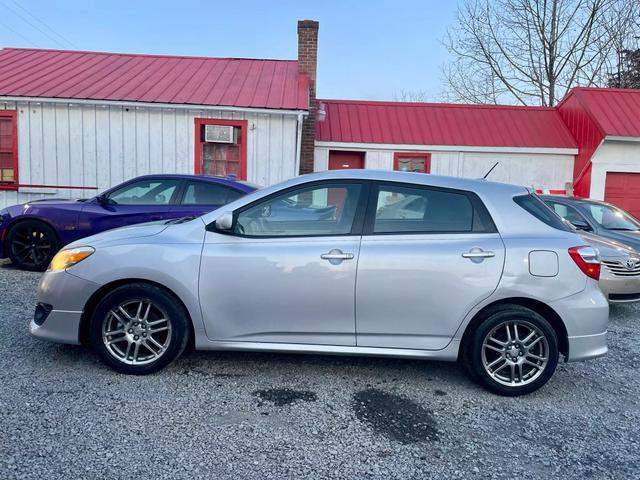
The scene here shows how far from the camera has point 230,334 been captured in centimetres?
363

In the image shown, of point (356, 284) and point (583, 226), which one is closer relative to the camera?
point (356, 284)

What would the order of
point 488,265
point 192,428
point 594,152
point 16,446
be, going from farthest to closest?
point 594,152
point 488,265
point 192,428
point 16,446

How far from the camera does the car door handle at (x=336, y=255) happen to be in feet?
11.5

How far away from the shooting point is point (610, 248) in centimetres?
604

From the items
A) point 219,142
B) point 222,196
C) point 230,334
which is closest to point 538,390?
point 230,334

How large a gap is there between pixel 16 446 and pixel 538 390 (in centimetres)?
353

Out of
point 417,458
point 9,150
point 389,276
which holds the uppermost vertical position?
point 9,150

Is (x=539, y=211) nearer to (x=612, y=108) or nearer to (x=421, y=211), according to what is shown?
(x=421, y=211)

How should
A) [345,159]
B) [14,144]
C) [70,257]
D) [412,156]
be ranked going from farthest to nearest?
[345,159] < [412,156] < [14,144] < [70,257]

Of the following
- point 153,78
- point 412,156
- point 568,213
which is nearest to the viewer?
point 568,213

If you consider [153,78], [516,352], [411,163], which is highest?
[153,78]

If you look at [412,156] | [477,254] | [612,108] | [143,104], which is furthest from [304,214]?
[612,108]

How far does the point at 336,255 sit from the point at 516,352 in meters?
1.49

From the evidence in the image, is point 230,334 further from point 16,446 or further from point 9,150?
point 9,150
